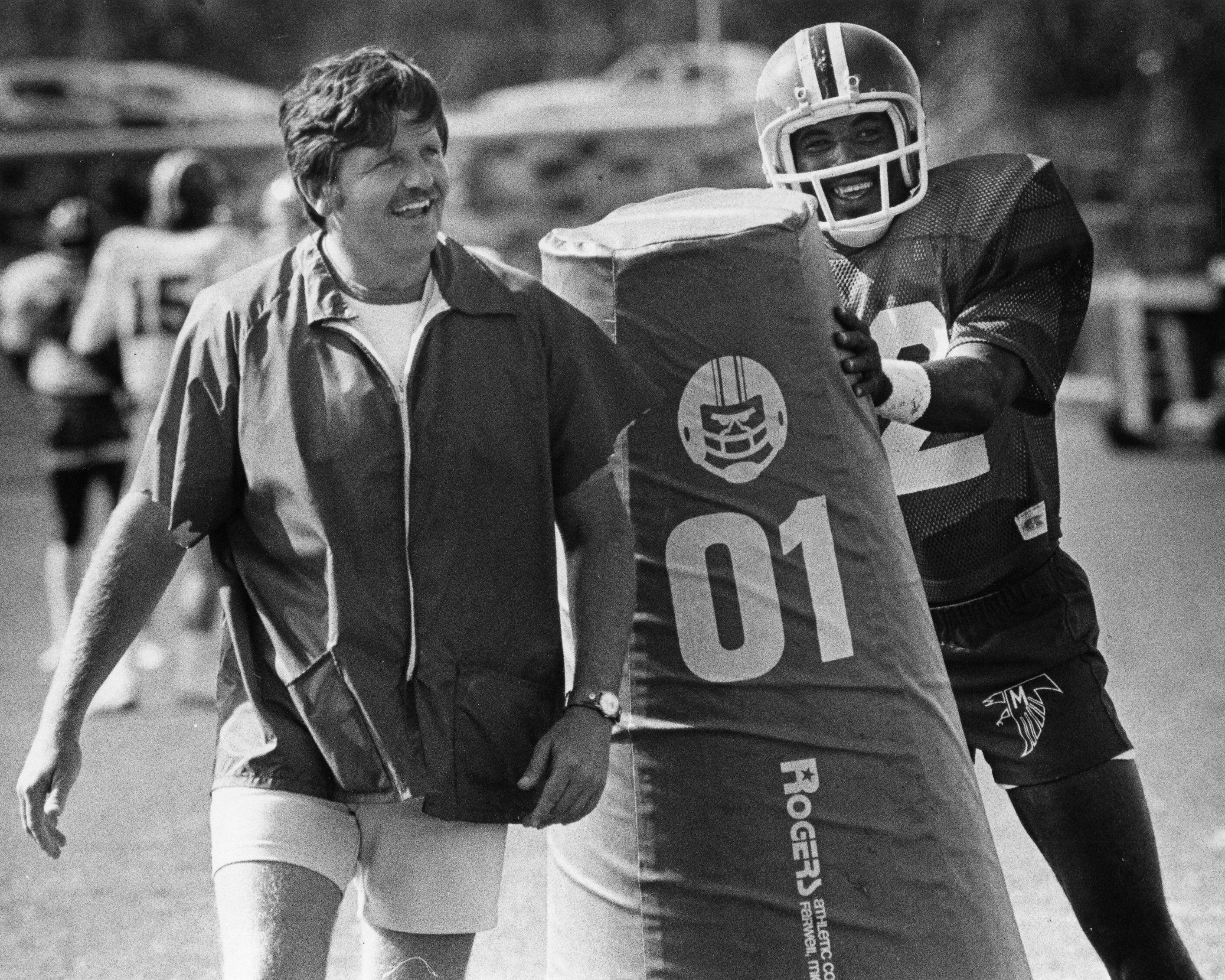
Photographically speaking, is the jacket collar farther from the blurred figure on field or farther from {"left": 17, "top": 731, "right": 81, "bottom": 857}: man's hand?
the blurred figure on field

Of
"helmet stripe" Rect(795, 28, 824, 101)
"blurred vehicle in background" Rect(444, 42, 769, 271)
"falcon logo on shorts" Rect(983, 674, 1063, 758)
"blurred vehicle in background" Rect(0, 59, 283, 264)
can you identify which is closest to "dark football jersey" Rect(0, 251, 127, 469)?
"helmet stripe" Rect(795, 28, 824, 101)

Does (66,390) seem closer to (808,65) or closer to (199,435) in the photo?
(808,65)

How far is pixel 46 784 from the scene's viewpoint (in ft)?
9.78

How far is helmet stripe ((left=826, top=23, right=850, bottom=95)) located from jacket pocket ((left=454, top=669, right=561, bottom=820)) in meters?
1.21

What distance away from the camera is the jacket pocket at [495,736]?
2967 millimetres

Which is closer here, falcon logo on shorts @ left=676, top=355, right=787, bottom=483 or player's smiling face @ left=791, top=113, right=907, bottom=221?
falcon logo on shorts @ left=676, top=355, right=787, bottom=483

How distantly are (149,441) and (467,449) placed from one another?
18.6 inches

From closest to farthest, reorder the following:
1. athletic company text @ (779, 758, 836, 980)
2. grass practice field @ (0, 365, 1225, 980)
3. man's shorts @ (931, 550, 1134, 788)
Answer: athletic company text @ (779, 758, 836, 980) → man's shorts @ (931, 550, 1134, 788) → grass practice field @ (0, 365, 1225, 980)

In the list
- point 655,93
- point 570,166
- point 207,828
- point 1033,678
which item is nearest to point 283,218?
point 207,828

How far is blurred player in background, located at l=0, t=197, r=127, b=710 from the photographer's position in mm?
8617

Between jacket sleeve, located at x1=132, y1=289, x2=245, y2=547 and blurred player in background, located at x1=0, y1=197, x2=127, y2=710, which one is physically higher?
jacket sleeve, located at x1=132, y1=289, x2=245, y2=547

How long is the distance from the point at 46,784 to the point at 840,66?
1.79 meters

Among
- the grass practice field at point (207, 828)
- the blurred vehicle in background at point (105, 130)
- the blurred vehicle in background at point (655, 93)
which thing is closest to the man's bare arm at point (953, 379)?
the grass practice field at point (207, 828)

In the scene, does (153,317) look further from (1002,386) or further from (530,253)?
(530,253)
